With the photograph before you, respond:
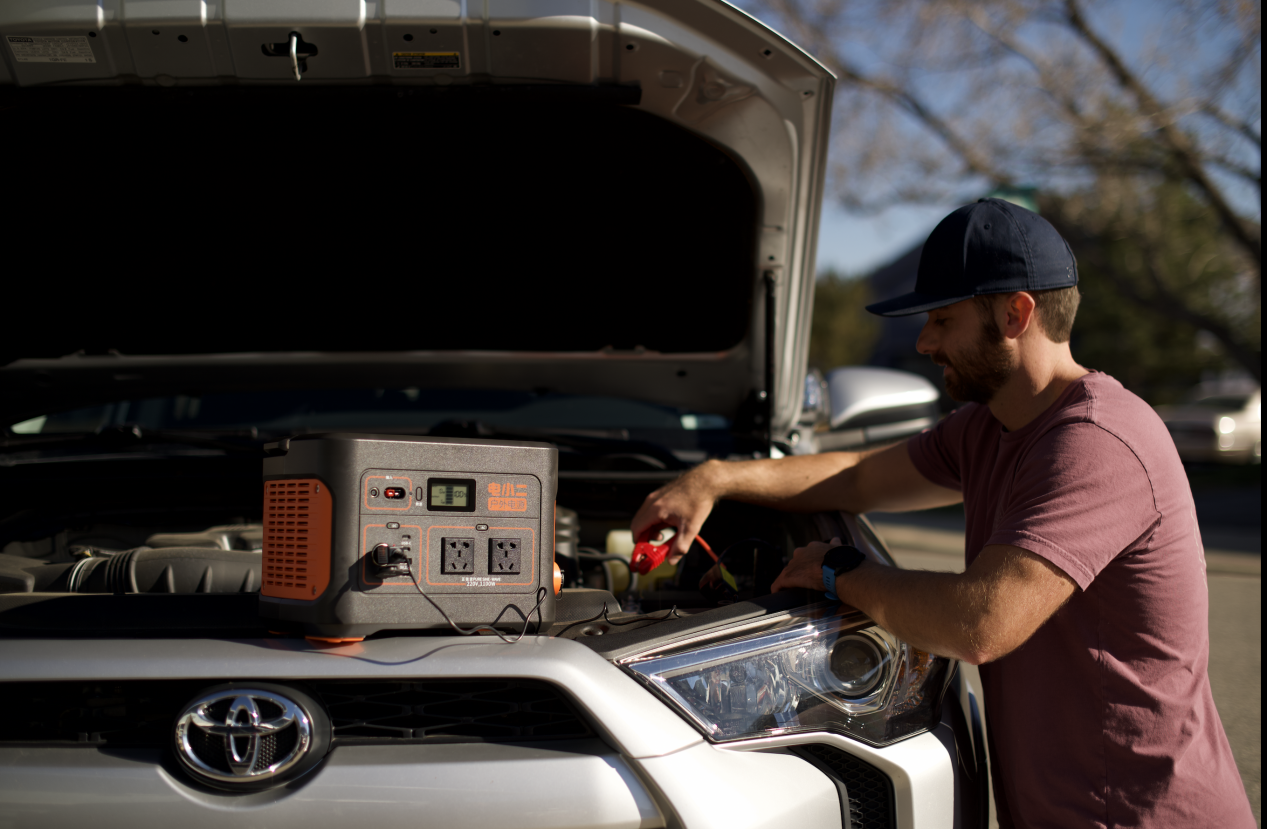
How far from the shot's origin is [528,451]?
1438mm

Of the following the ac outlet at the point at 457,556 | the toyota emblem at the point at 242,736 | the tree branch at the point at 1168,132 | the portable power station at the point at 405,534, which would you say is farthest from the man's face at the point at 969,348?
the tree branch at the point at 1168,132

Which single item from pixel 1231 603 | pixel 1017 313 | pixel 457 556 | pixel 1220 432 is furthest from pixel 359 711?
pixel 1220 432

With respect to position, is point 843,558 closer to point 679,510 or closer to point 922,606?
point 922,606

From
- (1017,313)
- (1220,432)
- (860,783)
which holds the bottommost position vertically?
(1220,432)

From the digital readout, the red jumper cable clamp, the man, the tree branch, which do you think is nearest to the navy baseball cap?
the man

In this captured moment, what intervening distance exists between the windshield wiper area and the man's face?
1695 mm

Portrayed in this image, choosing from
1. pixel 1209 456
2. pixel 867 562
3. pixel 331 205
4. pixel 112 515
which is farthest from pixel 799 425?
pixel 1209 456

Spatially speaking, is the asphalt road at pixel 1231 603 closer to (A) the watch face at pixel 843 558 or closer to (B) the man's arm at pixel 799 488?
(B) the man's arm at pixel 799 488

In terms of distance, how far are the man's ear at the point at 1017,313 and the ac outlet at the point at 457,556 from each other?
44.3 inches

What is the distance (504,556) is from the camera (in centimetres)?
142

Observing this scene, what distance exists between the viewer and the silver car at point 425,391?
1292mm

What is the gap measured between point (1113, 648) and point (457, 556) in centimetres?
117

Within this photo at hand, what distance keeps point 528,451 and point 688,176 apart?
109 cm

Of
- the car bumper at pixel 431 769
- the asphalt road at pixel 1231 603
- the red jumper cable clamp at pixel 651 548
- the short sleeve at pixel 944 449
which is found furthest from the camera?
the asphalt road at pixel 1231 603
